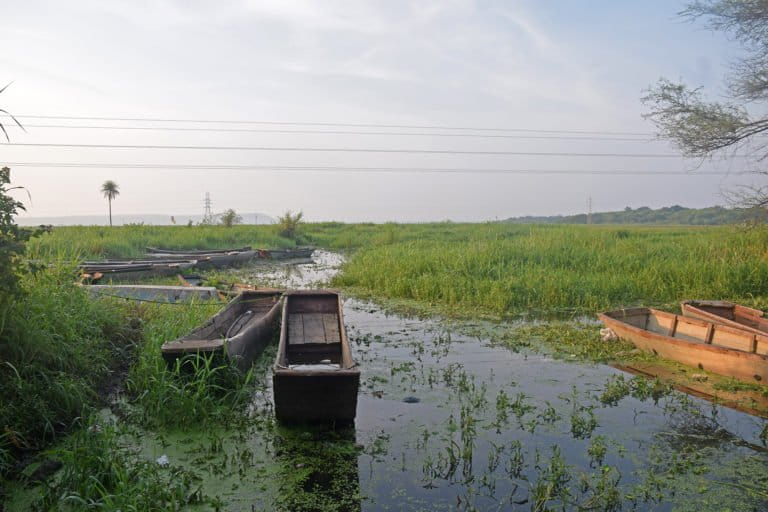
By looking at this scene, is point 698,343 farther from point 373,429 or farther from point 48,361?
point 48,361

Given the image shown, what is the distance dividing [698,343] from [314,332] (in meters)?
4.46

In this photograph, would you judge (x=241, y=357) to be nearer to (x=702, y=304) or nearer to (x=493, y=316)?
(x=493, y=316)

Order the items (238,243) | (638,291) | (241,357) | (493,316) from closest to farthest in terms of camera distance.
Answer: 1. (241,357)
2. (493,316)
3. (638,291)
4. (238,243)

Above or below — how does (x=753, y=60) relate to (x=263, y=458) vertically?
above

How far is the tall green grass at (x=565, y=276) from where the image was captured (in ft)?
33.0

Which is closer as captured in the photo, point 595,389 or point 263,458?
point 263,458

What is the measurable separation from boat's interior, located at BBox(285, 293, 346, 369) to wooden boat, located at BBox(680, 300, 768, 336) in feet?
15.9

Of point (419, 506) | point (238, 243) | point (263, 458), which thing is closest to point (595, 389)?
point (419, 506)

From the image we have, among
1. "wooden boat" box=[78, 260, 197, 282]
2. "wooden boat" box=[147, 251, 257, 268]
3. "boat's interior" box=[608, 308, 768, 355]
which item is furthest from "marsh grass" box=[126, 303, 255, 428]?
"wooden boat" box=[147, 251, 257, 268]

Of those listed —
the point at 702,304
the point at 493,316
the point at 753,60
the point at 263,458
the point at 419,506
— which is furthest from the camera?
the point at 753,60

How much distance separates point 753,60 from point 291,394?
48.6ft

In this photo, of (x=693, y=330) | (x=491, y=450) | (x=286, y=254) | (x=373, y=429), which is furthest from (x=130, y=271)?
(x=693, y=330)

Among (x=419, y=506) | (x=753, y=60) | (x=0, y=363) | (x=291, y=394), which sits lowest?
(x=419, y=506)

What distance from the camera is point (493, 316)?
9.25 meters
